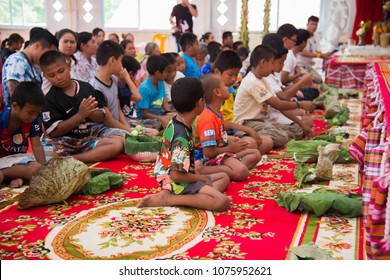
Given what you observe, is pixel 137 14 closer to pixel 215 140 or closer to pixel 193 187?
pixel 215 140

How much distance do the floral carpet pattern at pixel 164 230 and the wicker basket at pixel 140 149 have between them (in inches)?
30.1

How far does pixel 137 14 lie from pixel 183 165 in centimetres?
1130

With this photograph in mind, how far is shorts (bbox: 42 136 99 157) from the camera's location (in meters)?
3.83

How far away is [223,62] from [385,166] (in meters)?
1.89

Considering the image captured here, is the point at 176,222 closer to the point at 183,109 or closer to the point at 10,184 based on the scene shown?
the point at 183,109

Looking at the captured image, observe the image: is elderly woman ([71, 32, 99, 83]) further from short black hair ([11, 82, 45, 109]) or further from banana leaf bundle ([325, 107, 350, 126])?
banana leaf bundle ([325, 107, 350, 126])

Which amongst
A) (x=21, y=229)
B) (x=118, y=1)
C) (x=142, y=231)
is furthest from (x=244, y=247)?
(x=118, y=1)

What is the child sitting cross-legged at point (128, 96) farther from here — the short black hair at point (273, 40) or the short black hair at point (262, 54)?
the short black hair at point (273, 40)

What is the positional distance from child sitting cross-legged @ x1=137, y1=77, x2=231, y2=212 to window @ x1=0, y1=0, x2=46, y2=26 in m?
11.4

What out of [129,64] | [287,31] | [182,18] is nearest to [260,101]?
[129,64]

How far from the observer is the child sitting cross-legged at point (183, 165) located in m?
2.72

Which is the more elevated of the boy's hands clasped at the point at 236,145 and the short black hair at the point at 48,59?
the short black hair at the point at 48,59

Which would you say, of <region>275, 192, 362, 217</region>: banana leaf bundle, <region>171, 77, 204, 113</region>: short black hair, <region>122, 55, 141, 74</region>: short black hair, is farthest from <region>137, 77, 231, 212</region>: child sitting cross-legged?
<region>122, 55, 141, 74</region>: short black hair

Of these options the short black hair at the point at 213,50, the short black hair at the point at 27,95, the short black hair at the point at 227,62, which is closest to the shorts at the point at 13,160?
the short black hair at the point at 27,95
